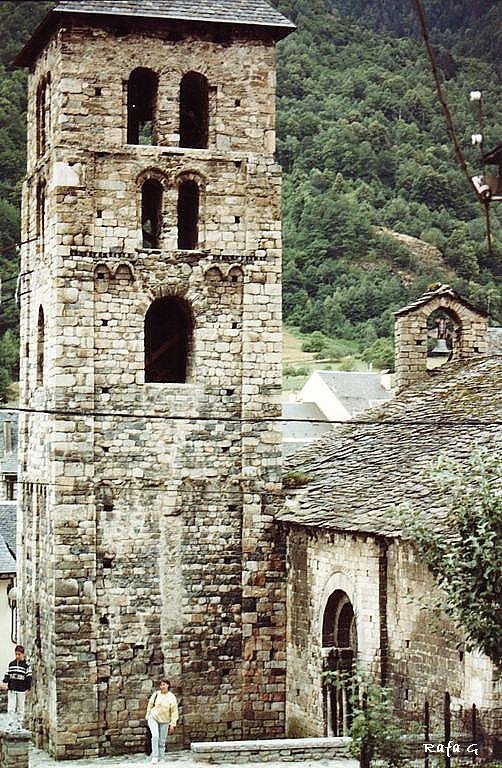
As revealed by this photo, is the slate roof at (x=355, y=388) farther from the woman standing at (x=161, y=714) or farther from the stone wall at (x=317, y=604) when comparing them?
the woman standing at (x=161, y=714)

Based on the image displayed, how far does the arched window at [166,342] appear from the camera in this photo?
26.4 metres

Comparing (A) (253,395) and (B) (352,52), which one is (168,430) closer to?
(A) (253,395)

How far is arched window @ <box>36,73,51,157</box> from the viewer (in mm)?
26391

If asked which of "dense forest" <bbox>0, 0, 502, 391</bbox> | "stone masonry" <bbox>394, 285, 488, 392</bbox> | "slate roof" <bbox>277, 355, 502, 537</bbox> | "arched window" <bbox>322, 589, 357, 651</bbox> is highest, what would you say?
"dense forest" <bbox>0, 0, 502, 391</bbox>

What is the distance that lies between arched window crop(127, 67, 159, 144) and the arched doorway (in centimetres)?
772

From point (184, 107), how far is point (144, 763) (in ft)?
34.7

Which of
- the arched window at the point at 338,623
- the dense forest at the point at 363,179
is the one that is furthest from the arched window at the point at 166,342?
the dense forest at the point at 363,179

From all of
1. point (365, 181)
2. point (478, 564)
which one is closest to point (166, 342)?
point (478, 564)

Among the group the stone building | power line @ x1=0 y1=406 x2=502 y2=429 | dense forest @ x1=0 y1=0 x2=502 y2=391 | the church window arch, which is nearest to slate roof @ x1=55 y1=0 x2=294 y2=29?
the church window arch

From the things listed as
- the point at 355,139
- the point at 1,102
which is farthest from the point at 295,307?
the point at 1,102

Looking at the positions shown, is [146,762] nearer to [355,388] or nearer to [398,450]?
[398,450]

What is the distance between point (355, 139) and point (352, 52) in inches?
220

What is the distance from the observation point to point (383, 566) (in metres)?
22.8

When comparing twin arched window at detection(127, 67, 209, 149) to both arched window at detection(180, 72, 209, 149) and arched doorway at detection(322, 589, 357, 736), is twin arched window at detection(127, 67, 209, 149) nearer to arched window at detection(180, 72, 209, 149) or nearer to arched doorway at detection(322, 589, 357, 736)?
arched window at detection(180, 72, 209, 149)
